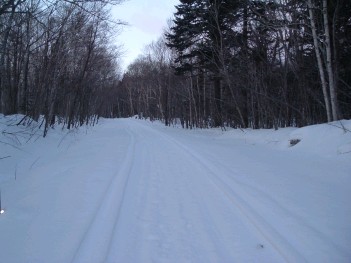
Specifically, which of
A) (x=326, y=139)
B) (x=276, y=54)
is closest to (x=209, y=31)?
(x=276, y=54)

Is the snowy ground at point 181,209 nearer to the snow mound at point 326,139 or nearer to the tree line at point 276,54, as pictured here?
the snow mound at point 326,139

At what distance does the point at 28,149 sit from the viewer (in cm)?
1213

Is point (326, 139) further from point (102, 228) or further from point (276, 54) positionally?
point (276, 54)

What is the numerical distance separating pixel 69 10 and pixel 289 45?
12352 mm

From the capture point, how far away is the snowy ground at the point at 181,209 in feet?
12.8

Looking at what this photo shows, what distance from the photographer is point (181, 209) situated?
5410 mm

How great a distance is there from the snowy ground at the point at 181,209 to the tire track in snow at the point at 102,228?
0.02 m

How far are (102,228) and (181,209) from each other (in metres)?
1.49

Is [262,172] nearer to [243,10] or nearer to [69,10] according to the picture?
[69,10]

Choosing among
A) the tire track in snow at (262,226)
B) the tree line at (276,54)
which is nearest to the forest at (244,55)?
the tree line at (276,54)

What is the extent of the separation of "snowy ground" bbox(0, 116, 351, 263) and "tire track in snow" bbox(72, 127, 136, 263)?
0.02 m

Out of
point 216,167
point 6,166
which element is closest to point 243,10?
point 216,167

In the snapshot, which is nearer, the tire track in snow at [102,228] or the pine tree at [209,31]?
the tire track in snow at [102,228]

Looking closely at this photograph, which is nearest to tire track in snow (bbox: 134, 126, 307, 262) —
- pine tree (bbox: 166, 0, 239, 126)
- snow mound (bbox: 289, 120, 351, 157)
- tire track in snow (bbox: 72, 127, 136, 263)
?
tire track in snow (bbox: 72, 127, 136, 263)
